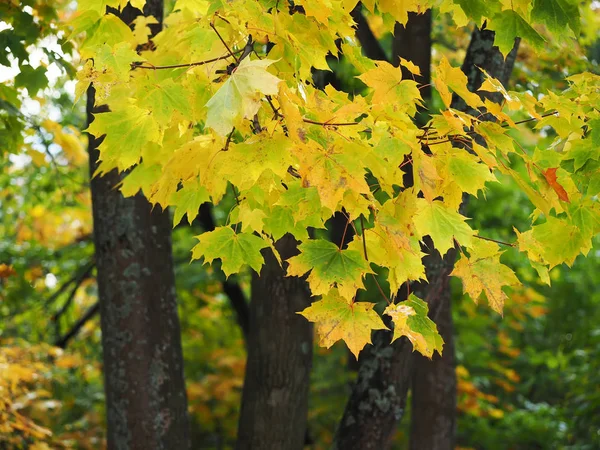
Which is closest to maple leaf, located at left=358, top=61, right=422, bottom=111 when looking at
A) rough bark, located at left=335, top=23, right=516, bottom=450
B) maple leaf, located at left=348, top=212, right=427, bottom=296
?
maple leaf, located at left=348, top=212, right=427, bottom=296

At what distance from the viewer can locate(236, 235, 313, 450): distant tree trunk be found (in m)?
4.17

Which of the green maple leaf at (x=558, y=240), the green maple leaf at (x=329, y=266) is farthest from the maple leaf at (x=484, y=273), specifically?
the green maple leaf at (x=329, y=266)

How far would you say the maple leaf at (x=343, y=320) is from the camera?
91.4 inches

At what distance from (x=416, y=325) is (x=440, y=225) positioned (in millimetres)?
372

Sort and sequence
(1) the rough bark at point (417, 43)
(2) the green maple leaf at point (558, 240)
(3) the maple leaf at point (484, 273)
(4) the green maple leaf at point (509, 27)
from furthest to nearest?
(1) the rough bark at point (417, 43)
(2) the green maple leaf at point (558, 240)
(4) the green maple leaf at point (509, 27)
(3) the maple leaf at point (484, 273)

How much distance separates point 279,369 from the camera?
13.8 ft

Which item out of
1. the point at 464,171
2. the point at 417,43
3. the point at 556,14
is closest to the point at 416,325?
the point at 464,171

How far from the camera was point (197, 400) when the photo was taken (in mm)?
8086

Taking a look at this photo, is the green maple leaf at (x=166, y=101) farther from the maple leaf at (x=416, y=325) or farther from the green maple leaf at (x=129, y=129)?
the maple leaf at (x=416, y=325)

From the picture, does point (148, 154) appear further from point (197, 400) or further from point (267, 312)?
point (197, 400)

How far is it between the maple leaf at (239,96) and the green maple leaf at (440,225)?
679 mm

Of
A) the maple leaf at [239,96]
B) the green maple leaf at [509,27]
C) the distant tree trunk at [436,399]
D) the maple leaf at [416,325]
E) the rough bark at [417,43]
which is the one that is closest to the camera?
the maple leaf at [239,96]

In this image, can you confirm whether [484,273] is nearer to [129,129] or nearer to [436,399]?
[129,129]

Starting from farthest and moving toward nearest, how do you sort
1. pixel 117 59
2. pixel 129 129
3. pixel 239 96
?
pixel 129 129 → pixel 117 59 → pixel 239 96
